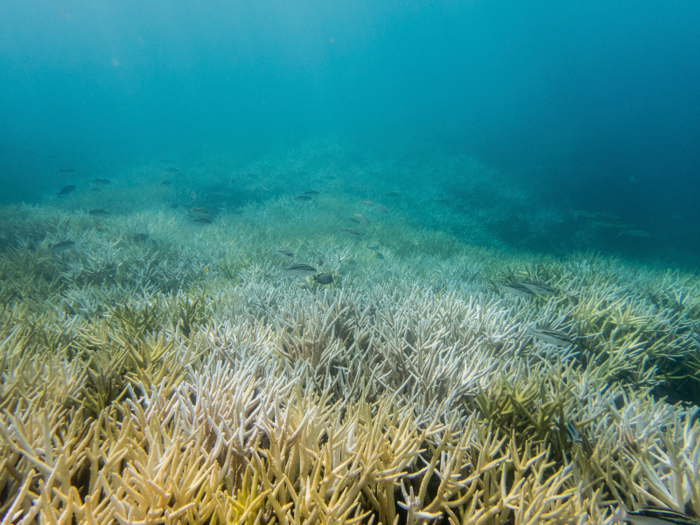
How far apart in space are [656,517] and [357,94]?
497 feet

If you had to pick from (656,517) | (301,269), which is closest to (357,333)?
(301,269)

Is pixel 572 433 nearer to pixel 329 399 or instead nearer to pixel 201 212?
pixel 329 399

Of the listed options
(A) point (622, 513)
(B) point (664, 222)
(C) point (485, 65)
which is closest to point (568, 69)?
(C) point (485, 65)

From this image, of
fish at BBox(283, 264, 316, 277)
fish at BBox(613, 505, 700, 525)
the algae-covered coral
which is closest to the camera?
fish at BBox(613, 505, 700, 525)

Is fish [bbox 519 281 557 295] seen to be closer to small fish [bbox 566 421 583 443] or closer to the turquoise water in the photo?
the turquoise water

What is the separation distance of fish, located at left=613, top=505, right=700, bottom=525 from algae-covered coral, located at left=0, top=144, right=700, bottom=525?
0.22 m

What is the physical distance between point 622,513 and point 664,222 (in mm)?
29412

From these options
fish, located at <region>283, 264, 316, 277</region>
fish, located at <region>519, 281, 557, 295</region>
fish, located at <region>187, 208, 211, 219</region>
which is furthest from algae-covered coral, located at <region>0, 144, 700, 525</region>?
fish, located at <region>187, 208, 211, 219</region>

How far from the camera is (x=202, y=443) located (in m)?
1.59

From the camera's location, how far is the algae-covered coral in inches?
52.2

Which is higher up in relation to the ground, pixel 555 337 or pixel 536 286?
pixel 536 286

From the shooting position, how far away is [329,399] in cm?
218

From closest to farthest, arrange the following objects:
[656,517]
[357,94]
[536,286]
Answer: [656,517]
[536,286]
[357,94]

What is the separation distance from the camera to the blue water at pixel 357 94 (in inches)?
1088
